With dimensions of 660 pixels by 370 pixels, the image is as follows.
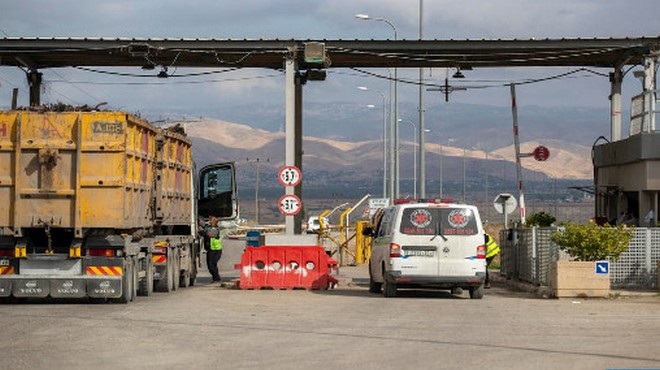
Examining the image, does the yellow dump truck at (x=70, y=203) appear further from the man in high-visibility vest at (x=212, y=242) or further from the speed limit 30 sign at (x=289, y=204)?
the speed limit 30 sign at (x=289, y=204)

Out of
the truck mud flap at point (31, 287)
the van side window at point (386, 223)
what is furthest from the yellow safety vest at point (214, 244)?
the truck mud flap at point (31, 287)

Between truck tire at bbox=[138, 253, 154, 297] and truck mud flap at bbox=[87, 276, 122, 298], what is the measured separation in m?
2.62

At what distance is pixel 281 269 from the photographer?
2992 centimetres

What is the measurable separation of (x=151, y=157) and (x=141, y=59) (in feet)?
32.4

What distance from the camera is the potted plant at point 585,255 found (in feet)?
87.5

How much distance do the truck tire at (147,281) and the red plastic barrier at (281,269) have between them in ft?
10.4

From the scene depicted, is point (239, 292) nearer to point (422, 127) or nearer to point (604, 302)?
point (604, 302)

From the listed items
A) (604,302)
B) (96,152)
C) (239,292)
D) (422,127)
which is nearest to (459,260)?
(604,302)

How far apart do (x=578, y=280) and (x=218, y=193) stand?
11.1 m

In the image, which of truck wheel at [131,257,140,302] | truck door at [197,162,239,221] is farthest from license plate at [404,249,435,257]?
truck door at [197,162,239,221]

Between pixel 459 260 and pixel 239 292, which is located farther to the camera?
pixel 239 292

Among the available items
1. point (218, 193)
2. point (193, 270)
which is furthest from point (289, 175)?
point (193, 270)

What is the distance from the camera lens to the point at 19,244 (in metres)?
23.7

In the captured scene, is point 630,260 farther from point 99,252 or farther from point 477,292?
point 99,252
